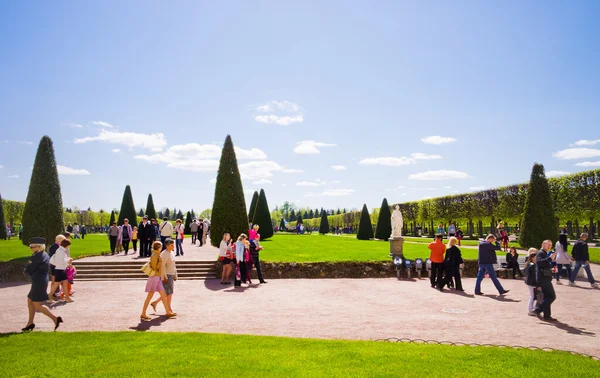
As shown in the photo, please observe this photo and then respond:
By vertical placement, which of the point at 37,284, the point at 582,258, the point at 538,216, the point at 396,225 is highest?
the point at 538,216

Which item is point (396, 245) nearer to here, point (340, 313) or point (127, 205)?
point (340, 313)

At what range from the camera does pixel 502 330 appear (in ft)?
25.6

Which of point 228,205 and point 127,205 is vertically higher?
point 127,205

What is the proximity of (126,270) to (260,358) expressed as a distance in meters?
12.3

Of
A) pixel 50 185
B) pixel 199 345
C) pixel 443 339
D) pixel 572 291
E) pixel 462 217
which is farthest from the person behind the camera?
pixel 462 217

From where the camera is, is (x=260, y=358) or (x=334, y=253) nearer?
(x=260, y=358)

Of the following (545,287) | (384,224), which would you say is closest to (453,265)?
(545,287)

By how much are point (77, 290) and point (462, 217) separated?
147ft

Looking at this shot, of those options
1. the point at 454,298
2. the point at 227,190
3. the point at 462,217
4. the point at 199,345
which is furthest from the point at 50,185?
the point at 462,217

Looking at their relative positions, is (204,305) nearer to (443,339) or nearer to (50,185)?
(443,339)

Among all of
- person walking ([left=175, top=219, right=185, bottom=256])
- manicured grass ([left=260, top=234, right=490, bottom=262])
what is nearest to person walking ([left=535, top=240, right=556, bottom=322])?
manicured grass ([left=260, top=234, right=490, bottom=262])

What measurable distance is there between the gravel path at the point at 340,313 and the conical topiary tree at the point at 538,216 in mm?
8848

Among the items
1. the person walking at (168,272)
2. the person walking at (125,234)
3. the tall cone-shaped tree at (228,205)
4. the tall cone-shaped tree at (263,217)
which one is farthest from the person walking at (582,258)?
the tall cone-shaped tree at (263,217)

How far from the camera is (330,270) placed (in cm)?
1634
